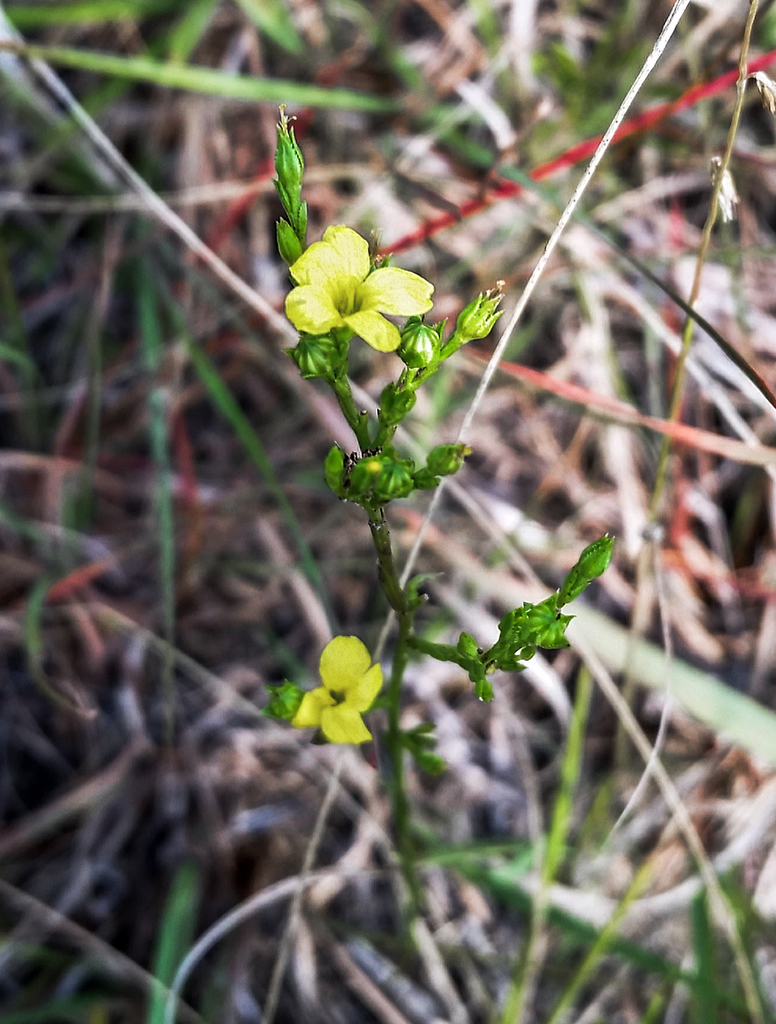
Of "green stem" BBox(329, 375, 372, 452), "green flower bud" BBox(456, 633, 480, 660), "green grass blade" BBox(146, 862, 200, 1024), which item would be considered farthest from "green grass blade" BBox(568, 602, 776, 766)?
"green grass blade" BBox(146, 862, 200, 1024)

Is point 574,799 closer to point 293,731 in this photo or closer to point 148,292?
point 293,731

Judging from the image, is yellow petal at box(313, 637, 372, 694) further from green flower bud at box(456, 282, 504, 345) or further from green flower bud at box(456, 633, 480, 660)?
green flower bud at box(456, 282, 504, 345)

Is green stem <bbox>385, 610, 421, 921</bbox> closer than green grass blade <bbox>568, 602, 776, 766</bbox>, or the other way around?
green stem <bbox>385, 610, 421, 921</bbox>

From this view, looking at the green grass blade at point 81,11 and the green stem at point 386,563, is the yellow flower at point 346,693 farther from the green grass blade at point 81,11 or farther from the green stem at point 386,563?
the green grass blade at point 81,11

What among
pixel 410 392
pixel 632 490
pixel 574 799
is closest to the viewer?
pixel 410 392

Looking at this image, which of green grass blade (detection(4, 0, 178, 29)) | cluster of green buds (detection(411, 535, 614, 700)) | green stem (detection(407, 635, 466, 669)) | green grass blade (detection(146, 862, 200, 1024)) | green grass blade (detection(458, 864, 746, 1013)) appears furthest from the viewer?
green grass blade (detection(4, 0, 178, 29))

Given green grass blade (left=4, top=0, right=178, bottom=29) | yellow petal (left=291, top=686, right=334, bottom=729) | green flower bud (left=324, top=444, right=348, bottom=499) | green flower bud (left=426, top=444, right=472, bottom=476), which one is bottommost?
yellow petal (left=291, top=686, right=334, bottom=729)

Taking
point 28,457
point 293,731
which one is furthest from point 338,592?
point 28,457
